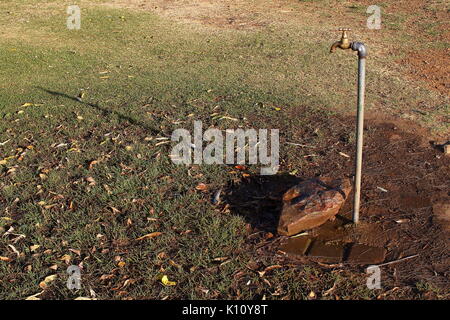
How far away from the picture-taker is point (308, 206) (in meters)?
4.41

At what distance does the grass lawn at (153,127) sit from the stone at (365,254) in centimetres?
15

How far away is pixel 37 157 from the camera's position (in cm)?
590

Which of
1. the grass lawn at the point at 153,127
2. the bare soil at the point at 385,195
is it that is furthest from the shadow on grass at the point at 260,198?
the grass lawn at the point at 153,127

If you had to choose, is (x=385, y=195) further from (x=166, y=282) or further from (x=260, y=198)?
(x=166, y=282)

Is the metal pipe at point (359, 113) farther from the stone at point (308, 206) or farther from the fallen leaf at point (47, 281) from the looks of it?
the fallen leaf at point (47, 281)

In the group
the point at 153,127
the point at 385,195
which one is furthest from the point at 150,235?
the point at 153,127

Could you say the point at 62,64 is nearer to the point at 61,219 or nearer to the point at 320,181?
the point at 61,219

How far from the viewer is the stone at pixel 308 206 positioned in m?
4.38

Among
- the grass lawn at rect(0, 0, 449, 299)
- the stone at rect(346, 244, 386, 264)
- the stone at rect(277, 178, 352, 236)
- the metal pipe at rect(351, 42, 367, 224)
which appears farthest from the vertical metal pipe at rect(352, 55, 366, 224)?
the grass lawn at rect(0, 0, 449, 299)

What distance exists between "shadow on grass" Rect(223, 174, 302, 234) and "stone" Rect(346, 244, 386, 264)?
2.15ft

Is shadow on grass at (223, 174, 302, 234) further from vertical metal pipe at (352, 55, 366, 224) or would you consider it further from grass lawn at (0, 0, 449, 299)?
vertical metal pipe at (352, 55, 366, 224)

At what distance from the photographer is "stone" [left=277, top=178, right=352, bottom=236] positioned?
14.4ft
